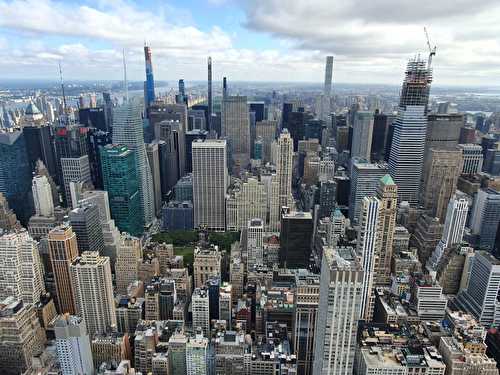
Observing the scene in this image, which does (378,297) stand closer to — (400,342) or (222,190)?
(400,342)

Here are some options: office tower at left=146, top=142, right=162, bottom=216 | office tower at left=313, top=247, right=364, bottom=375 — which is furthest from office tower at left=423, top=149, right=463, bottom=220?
office tower at left=146, top=142, right=162, bottom=216

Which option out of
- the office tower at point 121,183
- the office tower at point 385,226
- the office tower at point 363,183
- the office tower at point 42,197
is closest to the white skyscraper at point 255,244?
the office tower at point 385,226

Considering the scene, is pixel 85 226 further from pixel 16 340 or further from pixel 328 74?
pixel 328 74

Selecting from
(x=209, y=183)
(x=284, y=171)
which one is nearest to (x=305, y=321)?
(x=284, y=171)

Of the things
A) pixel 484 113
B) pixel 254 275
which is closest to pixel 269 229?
pixel 254 275

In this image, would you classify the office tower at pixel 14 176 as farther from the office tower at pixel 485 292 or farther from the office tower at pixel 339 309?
the office tower at pixel 485 292

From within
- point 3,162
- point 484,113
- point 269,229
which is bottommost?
point 269,229

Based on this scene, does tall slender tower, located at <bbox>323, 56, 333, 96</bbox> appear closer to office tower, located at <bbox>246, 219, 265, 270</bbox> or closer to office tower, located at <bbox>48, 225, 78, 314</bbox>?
office tower, located at <bbox>246, 219, 265, 270</bbox>
